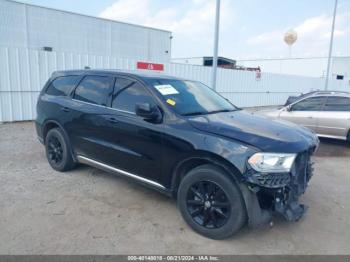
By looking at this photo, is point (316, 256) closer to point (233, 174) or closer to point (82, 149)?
point (233, 174)

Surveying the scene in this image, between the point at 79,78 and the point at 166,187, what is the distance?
2498 millimetres

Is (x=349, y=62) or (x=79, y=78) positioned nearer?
(x=79, y=78)

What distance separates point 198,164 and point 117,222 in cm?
121

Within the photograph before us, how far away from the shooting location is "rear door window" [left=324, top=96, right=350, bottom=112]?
315 inches

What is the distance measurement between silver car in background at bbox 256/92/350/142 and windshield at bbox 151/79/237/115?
3897 mm

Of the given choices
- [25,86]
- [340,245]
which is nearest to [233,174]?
[340,245]

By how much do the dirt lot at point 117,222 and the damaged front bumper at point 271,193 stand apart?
1.23 ft

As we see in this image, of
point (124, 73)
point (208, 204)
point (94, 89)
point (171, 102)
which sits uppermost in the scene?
point (124, 73)

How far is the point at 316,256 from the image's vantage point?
2.94 metres

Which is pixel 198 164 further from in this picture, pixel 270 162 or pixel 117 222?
pixel 117 222

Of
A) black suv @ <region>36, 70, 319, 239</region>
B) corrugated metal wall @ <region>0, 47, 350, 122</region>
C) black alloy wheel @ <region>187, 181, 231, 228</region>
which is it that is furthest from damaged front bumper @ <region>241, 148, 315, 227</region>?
corrugated metal wall @ <region>0, 47, 350, 122</region>

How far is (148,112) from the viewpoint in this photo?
343 centimetres

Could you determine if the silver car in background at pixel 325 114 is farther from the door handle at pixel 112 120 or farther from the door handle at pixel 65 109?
the door handle at pixel 65 109

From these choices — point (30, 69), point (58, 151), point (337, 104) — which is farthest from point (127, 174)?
point (30, 69)
